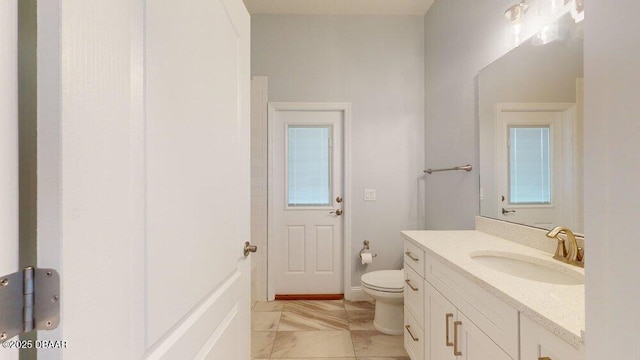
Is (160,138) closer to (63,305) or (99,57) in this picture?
(99,57)

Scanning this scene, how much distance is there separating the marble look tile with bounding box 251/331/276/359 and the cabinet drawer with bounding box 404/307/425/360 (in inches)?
37.2

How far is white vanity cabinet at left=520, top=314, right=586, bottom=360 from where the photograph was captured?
2.18 feet

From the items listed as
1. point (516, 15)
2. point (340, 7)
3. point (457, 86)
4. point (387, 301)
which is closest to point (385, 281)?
point (387, 301)

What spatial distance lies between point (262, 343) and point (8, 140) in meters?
2.16

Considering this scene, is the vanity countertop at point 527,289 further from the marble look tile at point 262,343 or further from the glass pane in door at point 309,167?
the glass pane in door at point 309,167

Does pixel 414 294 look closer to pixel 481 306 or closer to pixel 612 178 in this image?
pixel 481 306

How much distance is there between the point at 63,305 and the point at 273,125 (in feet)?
8.35

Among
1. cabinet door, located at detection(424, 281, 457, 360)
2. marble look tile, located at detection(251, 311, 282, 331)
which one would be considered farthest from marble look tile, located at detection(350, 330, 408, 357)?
marble look tile, located at detection(251, 311, 282, 331)

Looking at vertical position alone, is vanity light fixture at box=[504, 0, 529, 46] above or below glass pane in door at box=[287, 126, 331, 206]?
above

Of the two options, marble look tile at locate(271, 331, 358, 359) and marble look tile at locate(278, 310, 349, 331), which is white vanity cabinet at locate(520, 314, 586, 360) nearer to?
marble look tile at locate(271, 331, 358, 359)

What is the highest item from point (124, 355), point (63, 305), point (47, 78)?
point (47, 78)

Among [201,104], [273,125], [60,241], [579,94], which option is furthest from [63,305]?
[273,125]

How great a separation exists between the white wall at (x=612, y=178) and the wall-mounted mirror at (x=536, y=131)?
1.05 m

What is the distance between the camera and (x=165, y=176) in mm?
589
